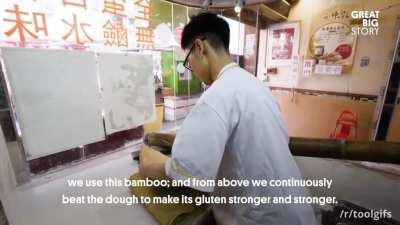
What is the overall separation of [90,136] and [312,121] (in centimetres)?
210

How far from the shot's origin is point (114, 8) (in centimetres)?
124

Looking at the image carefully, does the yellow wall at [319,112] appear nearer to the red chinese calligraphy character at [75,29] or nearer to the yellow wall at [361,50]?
the yellow wall at [361,50]

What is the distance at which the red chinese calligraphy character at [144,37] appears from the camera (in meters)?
1.39

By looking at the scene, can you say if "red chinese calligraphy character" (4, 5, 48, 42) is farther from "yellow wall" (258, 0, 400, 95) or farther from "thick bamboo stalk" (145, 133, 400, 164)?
"yellow wall" (258, 0, 400, 95)

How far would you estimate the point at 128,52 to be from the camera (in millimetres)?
1342

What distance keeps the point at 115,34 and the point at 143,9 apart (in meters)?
0.27

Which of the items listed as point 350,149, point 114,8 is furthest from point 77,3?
point 350,149

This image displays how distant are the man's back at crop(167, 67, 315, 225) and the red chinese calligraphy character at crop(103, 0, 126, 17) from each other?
0.89m

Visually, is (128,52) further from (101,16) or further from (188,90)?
(188,90)

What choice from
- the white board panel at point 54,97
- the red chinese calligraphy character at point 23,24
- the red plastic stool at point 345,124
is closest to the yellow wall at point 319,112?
the red plastic stool at point 345,124

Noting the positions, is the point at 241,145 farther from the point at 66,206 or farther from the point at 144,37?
the point at 144,37

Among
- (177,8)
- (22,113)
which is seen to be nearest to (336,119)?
(177,8)

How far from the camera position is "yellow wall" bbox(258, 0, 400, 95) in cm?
175

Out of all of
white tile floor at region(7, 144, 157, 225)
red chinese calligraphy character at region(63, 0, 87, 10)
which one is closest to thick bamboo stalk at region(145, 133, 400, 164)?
white tile floor at region(7, 144, 157, 225)
